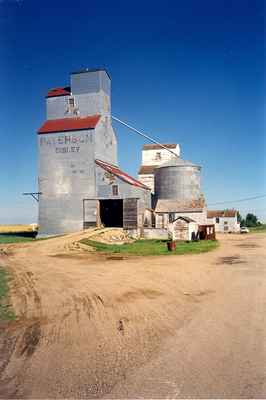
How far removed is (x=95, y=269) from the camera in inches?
639

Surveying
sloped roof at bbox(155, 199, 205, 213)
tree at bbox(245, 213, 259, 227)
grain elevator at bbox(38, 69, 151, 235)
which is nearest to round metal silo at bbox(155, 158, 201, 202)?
sloped roof at bbox(155, 199, 205, 213)

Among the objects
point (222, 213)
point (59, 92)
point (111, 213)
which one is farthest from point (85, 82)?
point (222, 213)

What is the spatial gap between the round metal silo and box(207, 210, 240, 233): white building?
1341 cm

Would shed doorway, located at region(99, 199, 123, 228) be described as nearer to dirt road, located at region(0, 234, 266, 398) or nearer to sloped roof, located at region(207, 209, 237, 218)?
sloped roof, located at region(207, 209, 237, 218)

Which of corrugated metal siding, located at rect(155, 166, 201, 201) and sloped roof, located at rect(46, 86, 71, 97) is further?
corrugated metal siding, located at rect(155, 166, 201, 201)

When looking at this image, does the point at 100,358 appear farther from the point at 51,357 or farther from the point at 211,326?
the point at 211,326

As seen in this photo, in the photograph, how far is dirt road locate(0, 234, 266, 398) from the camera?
207 inches

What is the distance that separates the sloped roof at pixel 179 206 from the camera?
4203 cm

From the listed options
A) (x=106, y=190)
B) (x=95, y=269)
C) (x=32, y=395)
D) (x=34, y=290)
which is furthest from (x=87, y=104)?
(x=32, y=395)

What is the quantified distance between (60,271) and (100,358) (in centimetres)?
988

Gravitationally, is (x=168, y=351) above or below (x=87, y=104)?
below

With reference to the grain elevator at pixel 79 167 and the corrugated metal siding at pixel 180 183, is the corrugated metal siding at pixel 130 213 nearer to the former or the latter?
the grain elevator at pixel 79 167

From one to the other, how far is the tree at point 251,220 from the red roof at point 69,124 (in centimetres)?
5997

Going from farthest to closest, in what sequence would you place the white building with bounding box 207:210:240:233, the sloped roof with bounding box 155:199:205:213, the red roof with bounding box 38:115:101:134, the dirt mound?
the white building with bounding box 207:210:240:233 < the sloped roof with bounding box 155:199:205:213 < the red roof with bounding box 38:115:101:134 < the dirt mound
